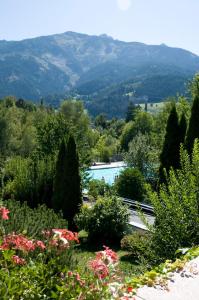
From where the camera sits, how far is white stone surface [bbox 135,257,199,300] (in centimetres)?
424

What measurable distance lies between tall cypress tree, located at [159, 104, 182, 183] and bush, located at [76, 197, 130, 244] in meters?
2.54

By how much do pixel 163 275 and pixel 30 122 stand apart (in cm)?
6270

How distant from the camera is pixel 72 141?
17.3m

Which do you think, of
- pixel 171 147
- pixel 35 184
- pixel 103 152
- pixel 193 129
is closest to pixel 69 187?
pixel 35 184

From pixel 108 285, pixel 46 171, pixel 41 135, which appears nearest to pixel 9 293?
pixel 108 285

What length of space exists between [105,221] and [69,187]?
2.59 m

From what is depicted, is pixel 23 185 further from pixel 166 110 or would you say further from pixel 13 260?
pixel 166 110

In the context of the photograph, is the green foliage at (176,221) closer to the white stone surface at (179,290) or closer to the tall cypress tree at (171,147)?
the white stone surface at (179,290)

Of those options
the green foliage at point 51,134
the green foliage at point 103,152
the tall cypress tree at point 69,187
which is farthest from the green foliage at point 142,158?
the green foliage at point 103,152

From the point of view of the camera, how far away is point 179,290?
457 cm

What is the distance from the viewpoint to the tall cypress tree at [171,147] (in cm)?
1714

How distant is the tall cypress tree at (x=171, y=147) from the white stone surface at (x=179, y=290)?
471 inches

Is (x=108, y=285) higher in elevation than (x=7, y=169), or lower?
higher

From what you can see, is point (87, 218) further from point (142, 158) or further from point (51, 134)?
point (142, 158)
